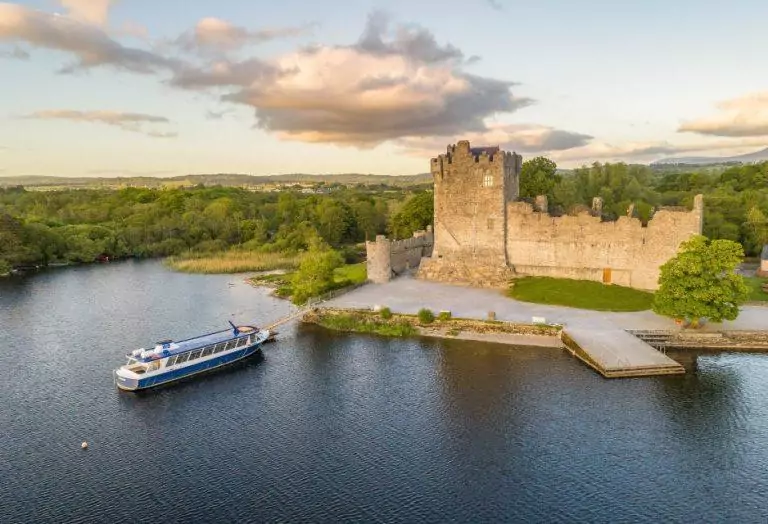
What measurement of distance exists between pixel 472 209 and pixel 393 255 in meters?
8.45

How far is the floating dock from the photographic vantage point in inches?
1276

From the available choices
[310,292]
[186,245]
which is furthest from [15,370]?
[186,245]

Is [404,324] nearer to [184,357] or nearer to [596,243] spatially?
[184,357]

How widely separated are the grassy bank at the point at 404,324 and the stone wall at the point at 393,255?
31.7ft

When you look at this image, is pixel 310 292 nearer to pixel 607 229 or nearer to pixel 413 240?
pixel 413 240

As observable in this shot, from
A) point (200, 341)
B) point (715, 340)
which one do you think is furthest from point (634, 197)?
point (200, 341)

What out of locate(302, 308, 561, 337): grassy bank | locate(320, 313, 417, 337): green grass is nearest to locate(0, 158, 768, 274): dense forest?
locate(302, 308, 561, 337): grassy bank

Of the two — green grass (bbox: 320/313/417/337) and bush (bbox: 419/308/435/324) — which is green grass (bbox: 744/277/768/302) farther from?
green grass (bbox: 320/313/417/337)

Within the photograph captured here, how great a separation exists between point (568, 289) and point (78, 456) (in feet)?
115

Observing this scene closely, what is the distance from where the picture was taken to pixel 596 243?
157 ft

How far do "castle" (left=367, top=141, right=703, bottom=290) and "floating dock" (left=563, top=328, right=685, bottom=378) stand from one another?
34.8ft

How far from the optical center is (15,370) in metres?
36.8

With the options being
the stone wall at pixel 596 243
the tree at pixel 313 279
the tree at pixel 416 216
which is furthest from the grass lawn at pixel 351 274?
the stone wall at pixel 596 243

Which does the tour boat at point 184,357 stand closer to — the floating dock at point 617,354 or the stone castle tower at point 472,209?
the stone castle tower at point 472,209
